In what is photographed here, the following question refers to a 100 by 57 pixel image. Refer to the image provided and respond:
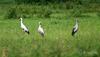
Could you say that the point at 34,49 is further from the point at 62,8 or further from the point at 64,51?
the point at 62,8

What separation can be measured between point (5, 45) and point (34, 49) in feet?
4.04

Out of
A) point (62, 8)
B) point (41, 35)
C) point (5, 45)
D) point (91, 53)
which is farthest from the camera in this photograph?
point (62, 8)

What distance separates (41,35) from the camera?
56.2ft

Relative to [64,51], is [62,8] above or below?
below

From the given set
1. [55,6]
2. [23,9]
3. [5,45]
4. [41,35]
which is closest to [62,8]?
[55,6]

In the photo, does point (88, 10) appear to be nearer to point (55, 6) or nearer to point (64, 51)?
point (55, 6)

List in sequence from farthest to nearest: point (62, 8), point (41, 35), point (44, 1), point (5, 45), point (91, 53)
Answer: point (44, 1) < point (62, 8) < point (41, 35) < point (5, 45) < point (91, 53)

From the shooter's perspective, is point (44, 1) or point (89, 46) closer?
point (89, 46)

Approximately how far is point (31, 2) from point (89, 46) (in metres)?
32.4

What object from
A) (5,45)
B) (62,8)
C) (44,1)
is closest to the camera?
(5,45)

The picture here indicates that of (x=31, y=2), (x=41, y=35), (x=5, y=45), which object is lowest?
(x=31, y=2)

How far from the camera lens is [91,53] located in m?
11.2

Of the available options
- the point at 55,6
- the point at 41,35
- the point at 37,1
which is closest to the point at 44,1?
the point at 37,1

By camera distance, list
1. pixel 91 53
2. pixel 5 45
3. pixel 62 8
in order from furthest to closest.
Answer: pixel 62 8 → pixel 5 45 → pixel 91 53
